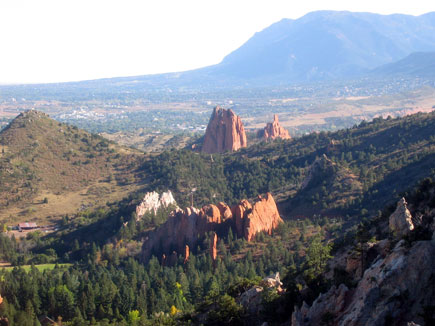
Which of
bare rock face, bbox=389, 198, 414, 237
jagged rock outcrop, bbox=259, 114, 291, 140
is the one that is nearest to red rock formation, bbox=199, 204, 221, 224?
bare rock face, bbox=389, 198, 414, 237

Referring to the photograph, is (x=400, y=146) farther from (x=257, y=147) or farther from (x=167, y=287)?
(x=167, y=287)

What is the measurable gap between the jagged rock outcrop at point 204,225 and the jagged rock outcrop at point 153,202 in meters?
13.2

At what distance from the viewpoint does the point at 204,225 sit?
6531 cm

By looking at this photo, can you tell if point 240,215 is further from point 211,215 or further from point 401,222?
point 401,222

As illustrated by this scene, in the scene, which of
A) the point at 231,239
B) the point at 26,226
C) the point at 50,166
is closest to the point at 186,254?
the point at 231,239

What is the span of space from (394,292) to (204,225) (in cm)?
4566

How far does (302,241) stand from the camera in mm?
60688

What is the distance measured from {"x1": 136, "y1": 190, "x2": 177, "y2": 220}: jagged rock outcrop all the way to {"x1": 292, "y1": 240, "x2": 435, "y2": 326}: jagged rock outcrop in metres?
58.5

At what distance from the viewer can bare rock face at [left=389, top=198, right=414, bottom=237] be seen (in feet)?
95.9

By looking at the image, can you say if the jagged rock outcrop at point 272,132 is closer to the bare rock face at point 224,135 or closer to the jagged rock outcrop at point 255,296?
the bare rock face at point 224,135

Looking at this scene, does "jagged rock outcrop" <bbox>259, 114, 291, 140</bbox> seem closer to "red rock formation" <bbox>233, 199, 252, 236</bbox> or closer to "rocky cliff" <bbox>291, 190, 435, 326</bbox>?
"red rock formation" <bbox>233, 199, 252, 236</bbox>

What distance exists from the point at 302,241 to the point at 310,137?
A: 66.3m

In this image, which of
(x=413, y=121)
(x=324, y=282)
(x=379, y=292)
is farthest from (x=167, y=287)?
(x=413, y=121)

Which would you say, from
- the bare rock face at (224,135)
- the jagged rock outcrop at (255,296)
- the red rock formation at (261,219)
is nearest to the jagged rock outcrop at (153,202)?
the red rock formation at (261,219)
